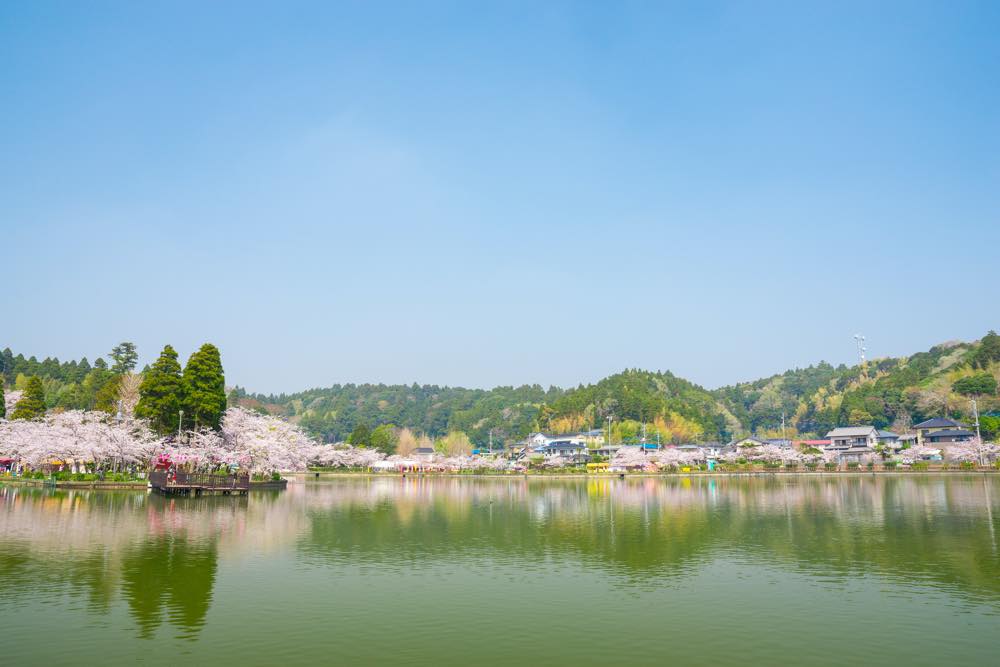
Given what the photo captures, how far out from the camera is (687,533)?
3256 cm

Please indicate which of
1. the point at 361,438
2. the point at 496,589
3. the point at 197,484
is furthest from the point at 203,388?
the point at 361,438

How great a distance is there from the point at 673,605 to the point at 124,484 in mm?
51694

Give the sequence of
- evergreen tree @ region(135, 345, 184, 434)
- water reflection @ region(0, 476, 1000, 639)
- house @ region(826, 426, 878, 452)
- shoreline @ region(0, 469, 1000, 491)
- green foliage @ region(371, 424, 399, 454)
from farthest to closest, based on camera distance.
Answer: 1. green foliage @ region(371, 424, 399, 454)
2. house @ region(826, 426, 878, 452)
3. evergreen tree @ region(135, 345, 184, 434)
4. shoreline @ region(0, 469, 1000, 491)
5. water reflection @ region(0, 476, 1000, 639)

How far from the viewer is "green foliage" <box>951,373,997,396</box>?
126125mm

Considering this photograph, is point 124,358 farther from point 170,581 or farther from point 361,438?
point 170,581

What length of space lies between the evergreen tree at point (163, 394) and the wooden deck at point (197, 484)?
9.32m

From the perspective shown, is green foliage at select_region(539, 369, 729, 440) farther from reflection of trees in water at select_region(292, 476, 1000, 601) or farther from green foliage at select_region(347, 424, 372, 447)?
reflection of trees in water at select_region(292, 476, 1000, 601)

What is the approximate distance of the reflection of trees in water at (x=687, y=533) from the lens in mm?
24370

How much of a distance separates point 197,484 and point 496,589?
39.6 meters

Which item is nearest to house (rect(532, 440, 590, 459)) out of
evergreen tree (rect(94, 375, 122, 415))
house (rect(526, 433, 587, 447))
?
house (rect(526, 433, 587, 447))

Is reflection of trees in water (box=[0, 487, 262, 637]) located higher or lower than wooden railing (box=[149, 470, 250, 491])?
lower

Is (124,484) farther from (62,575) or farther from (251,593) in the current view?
(251,593)

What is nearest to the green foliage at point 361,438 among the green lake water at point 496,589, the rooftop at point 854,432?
the rooftop at point 854,432

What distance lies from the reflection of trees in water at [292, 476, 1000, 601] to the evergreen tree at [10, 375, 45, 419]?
45.4 m
